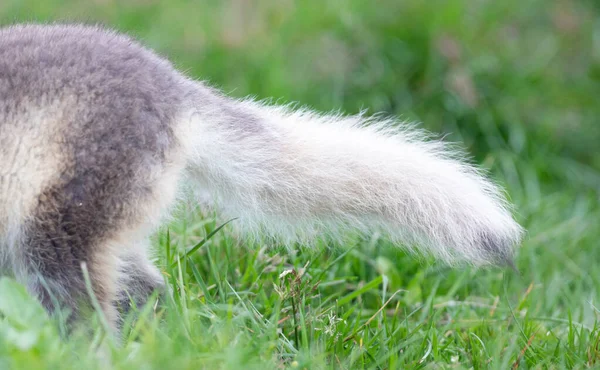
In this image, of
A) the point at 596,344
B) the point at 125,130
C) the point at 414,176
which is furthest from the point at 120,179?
the point at 596,344

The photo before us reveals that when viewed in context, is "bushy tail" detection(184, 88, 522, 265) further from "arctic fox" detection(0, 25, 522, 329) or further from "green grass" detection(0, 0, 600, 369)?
"green grass" detection(0, 0, 600, 369)

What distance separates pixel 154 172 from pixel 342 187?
0.76 m

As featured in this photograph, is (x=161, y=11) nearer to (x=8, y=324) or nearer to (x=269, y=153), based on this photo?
(x=269, y=153)

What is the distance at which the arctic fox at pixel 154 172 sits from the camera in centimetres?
271

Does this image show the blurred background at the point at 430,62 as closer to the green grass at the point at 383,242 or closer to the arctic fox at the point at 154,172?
the green grass at the point at 383,242

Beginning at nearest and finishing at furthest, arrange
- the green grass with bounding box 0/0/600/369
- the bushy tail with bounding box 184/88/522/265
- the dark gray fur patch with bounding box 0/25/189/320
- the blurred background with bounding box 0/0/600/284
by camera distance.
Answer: the dark gray fur patch with bounding box 0/25/189/320, the green grass with bounding box 0/0/600/369, the bushy tail with bounding box 184/88/522/265, the blurred background with bounding box 0/0/600/284

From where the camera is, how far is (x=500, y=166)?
568cm

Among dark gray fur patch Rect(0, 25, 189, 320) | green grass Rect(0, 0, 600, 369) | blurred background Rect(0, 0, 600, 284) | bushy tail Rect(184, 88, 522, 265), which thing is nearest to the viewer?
dark gray fur patch Rect(0, 25, 189, 320)

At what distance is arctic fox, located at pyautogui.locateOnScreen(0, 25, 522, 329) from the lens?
107 inches

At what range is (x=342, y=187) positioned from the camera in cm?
312

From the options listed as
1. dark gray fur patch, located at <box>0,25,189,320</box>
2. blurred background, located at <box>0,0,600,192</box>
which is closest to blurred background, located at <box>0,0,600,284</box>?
blurred background, located at <box>0,0,600,192</box>

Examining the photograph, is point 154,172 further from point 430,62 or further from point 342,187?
point 430,62

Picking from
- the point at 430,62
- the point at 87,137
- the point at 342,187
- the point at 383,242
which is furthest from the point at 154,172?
the point at 430,62

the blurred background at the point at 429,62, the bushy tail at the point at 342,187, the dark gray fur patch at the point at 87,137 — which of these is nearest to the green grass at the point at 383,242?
the blurred background at the point at 429,62
